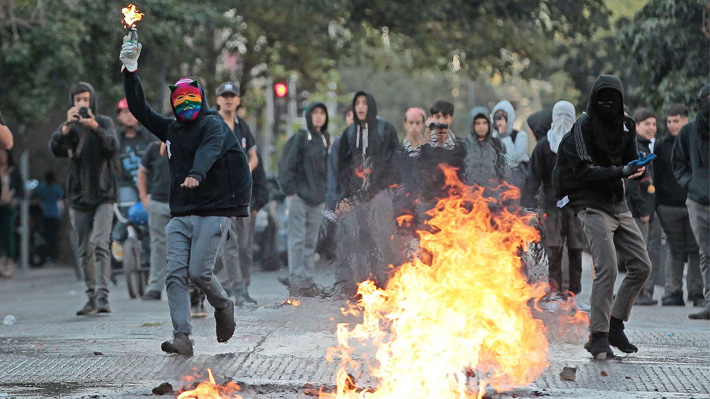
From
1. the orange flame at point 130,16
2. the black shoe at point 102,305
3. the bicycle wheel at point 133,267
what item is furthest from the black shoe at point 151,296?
the orange flame at point 130,16

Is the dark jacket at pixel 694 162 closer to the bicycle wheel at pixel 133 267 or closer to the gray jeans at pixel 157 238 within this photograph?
the gray jeans at pixel 157 238

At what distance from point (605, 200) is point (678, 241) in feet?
15.3

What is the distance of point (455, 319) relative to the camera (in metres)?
6.07

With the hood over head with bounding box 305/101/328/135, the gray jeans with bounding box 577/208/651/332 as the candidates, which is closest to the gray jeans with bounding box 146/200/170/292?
the hood over head with bounding box 305/101/328/135

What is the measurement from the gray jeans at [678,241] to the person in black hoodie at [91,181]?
5445mm

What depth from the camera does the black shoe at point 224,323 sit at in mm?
7902

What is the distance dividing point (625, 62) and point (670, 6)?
1.89 m

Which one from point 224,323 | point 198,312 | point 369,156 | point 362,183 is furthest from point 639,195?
point 224,323

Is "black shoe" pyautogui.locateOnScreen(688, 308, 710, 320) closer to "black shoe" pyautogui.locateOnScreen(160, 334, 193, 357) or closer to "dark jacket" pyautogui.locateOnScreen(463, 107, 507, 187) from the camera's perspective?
"dark jacket" pyautogui.locateOnScreen(463, 107, 507, 187)

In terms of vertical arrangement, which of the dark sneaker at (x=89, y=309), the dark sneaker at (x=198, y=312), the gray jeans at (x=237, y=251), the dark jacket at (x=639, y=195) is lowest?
the dark sneaker at (x=89, y=309)

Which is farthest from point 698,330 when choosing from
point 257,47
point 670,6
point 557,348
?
point 257,47

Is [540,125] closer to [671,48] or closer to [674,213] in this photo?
[674,213]

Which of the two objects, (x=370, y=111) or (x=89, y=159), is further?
(x=370, y=111)

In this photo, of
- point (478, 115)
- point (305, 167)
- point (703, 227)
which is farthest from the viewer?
point (305, 167)
